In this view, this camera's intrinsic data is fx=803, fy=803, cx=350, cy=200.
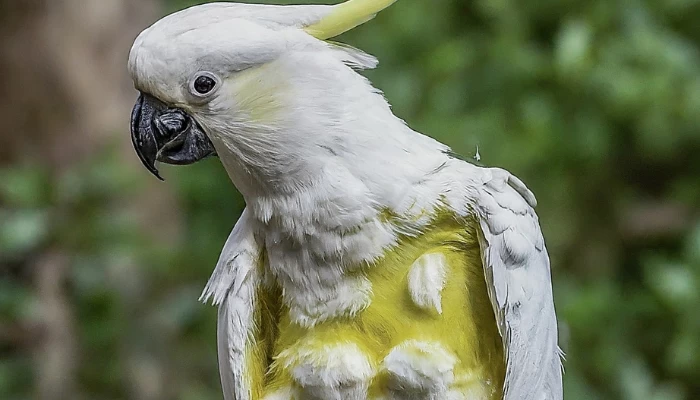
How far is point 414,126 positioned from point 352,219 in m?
1.06

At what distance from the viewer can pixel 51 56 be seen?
1.95 meters

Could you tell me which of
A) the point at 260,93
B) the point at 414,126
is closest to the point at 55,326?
the point at 414,126

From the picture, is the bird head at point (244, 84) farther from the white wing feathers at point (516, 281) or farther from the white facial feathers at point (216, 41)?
the white wing feathers at point (516, 281)

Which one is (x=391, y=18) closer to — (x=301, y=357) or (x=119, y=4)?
(x=119, y=4)

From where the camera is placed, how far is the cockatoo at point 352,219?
0.76m

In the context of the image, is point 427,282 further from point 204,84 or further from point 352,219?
point 204,84

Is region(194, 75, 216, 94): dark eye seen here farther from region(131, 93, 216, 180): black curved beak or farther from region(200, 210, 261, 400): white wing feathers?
region(200, 210, 261, 400): white wing feathers

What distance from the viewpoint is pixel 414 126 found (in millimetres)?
1805

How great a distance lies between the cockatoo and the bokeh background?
3.11 feet

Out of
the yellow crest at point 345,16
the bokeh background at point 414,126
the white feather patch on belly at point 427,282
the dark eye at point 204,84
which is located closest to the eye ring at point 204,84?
the dark eye at point 204,84

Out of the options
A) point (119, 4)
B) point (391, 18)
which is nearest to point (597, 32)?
point (391, 18)

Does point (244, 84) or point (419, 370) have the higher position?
point (244, 84)

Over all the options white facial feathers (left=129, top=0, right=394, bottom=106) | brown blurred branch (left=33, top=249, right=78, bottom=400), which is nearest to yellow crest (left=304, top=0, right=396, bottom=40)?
white facial feathers (left=129, top=0, right=394, bottom=106)

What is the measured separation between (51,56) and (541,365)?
156 cm
